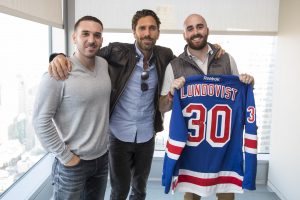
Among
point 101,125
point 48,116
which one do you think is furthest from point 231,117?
point 48,116

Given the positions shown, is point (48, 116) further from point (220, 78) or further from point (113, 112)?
point (220, 78)

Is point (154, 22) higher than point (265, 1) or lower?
lower

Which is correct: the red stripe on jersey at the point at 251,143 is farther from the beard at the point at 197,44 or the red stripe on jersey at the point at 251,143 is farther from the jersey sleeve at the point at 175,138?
the beard at the point at 197,44

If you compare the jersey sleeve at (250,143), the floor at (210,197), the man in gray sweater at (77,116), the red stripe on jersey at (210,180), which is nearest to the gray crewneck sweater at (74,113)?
the man in gray sweater at (77,116)

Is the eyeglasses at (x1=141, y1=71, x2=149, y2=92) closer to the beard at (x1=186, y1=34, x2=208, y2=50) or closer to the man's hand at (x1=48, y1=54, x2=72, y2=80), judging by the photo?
the beard at (x1=186, y1=34, x2=208, y2=50)

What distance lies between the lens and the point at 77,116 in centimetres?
163

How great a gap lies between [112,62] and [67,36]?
4.58ft

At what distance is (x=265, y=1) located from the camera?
318 centimetres

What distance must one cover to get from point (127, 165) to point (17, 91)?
124 centimetres

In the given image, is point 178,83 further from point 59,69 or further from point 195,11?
point 195,11

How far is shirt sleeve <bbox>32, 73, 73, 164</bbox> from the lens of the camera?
152 centimetres

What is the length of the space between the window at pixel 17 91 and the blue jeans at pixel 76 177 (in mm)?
910

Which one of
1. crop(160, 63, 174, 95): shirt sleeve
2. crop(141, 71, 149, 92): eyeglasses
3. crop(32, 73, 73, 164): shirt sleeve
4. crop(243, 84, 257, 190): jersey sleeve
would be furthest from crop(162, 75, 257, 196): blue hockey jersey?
crop(32, 73, 73, 164): shirt sleeve

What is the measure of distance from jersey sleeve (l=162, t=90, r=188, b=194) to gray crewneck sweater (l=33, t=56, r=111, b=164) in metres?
0.42
